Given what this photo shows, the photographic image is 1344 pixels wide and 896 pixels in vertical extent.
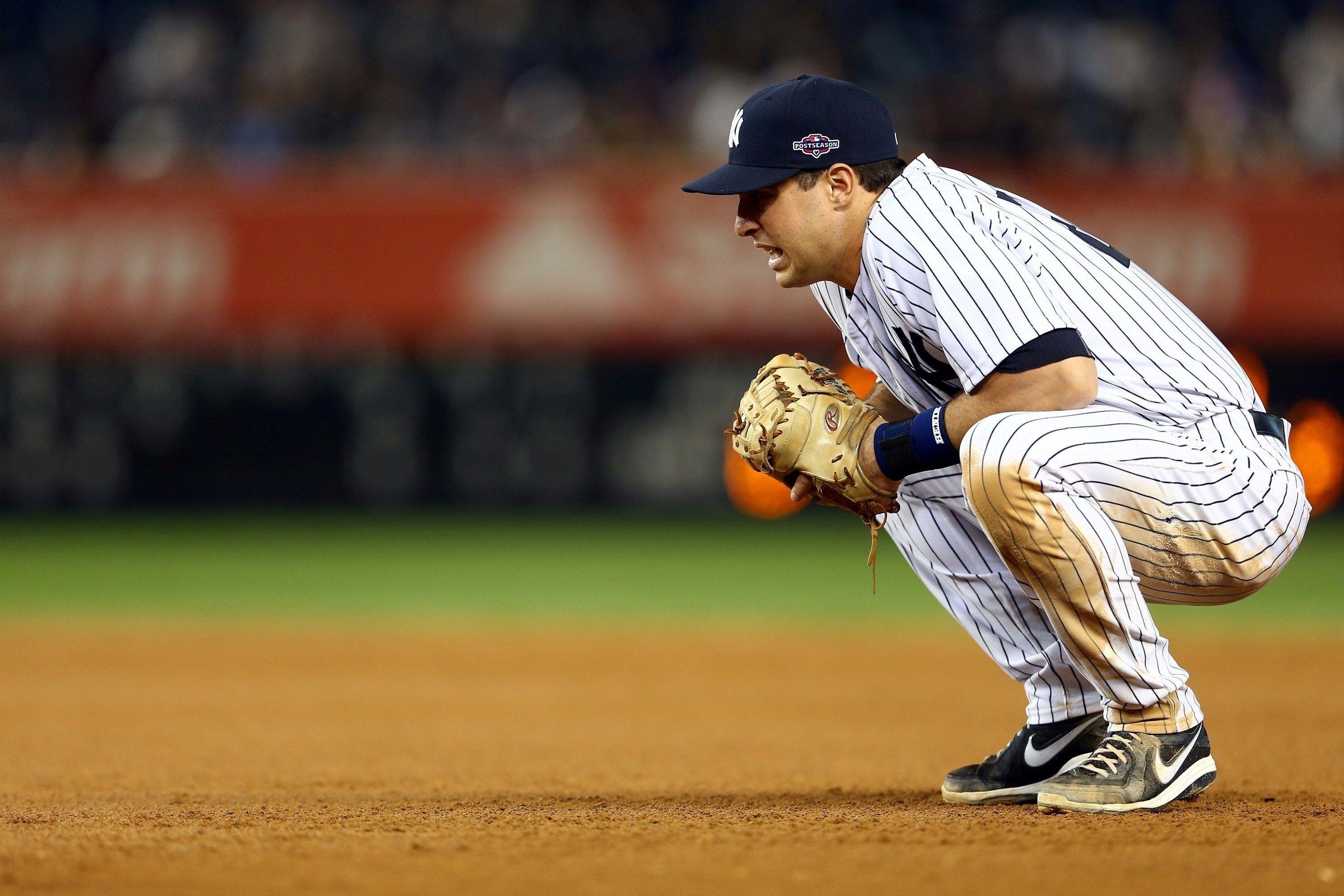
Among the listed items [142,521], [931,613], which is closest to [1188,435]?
[931,613]

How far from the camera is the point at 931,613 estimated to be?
25.7 ft

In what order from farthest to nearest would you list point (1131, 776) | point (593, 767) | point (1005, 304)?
point (593, 767) → point (1131, 776) → point (1005, 304)

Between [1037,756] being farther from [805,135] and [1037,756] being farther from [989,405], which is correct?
[805,135]

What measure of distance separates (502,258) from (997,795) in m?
7.87

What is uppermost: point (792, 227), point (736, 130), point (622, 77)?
point (622, 77)

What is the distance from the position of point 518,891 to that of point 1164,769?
1.30 meters

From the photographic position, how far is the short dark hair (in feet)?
9.34

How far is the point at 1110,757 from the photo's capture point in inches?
109

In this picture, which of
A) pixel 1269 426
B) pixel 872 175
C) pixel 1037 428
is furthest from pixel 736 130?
pixel 1269 426

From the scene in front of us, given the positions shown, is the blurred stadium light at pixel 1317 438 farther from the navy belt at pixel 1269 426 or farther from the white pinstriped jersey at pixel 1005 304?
the white pinstriped jersey at pixel 1005 304

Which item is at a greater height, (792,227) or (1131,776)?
(792,227)

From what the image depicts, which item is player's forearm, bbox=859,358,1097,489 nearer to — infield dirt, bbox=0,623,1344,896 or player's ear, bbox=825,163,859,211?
player's ear, bbox=825,163,859,211

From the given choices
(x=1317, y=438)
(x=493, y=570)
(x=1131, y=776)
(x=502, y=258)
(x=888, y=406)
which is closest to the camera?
→ (x=1131, y=776)

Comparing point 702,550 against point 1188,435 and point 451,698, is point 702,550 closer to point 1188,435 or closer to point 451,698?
point 451,698
